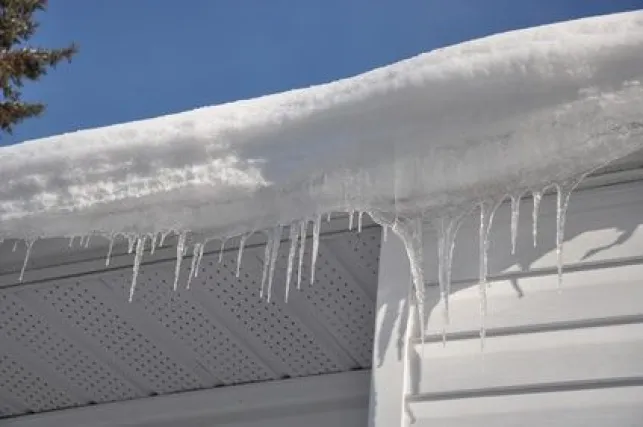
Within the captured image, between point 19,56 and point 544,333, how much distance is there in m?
8.17

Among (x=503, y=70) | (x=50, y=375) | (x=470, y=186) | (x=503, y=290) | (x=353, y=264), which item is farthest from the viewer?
(x=50, y=375)

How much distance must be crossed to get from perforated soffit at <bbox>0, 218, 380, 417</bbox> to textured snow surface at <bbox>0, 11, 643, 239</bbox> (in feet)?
3.04

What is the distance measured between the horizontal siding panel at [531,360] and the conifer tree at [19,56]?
7807 millimetres

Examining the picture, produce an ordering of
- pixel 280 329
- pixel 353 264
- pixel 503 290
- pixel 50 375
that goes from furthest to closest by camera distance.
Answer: pixel 50 375, pixel 280 329, pixel 353 264, pixel 503 290

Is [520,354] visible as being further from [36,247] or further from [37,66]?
[37,66]

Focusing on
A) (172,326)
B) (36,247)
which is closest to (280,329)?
(172,326)

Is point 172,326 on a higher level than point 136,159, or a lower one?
higher

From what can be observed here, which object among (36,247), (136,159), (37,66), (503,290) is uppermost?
(37,66)

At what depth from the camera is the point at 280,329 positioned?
2.95m

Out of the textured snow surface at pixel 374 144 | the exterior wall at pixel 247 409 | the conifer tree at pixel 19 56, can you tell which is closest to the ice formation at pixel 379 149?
the textured snow surface at pixel 374 144

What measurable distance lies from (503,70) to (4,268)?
78.8 inches

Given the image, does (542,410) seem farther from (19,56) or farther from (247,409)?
(19,56)

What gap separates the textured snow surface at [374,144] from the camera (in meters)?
1.31

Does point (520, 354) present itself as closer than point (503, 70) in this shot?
No
